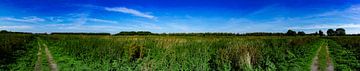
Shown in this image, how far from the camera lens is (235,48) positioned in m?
14.5

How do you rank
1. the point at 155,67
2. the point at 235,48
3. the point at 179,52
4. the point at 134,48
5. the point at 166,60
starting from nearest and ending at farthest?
the point at 155,67
the point at 166,60
the point at 179,52
the point at 235,48
the point at 134,48

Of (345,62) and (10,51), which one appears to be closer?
(345,62)

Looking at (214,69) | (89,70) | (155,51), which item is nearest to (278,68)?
(214,69)

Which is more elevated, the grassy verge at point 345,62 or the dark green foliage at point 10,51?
the dark green foliage at point 10,51

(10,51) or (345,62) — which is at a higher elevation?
(10,51)

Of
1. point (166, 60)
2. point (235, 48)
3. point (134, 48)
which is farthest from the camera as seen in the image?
point (134, 48)

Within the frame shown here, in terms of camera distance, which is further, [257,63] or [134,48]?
[134,48]

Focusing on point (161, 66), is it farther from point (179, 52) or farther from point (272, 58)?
point (272, 58)

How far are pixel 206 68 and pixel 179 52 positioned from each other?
86.9 inches

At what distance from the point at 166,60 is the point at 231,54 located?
2619 millimetres

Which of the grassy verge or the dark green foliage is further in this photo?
the dark green foliage

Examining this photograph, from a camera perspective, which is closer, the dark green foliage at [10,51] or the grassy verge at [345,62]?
the grassy verge at [345,62]

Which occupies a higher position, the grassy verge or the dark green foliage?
the dark green foliage

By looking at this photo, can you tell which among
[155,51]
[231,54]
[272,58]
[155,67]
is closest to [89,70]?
[155,67]
